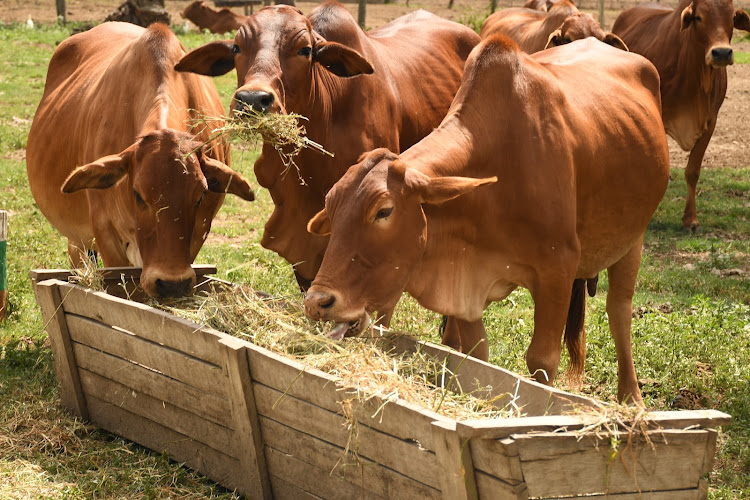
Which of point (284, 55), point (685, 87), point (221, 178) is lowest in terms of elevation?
point (685, 87)

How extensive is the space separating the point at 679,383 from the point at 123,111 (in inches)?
144

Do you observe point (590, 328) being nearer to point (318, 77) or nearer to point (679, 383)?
point (679, 383)

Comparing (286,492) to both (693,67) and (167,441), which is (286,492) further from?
(693,67)

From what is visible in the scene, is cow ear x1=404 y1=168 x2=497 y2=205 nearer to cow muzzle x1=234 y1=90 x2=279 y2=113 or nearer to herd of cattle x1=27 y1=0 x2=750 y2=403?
herd of cattle x1=27 y1=0 x2=750 y2=403

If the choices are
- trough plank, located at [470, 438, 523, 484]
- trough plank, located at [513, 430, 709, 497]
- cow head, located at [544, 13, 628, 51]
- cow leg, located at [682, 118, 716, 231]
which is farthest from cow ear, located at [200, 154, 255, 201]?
cow leg, located at [682, 118, 716, 231]

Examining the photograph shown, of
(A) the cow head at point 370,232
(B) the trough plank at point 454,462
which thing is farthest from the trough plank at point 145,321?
(B) the trough plank at point 454,462

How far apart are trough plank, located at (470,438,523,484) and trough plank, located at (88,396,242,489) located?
5.02ft

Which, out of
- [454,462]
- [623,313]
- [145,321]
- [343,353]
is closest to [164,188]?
[145,321]

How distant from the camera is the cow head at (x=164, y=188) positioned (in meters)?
4.94

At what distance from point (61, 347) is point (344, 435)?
6.88 ft

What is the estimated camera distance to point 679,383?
18.6ft

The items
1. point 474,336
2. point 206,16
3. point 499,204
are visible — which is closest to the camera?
point 499,204

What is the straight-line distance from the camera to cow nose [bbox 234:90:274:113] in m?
4.69

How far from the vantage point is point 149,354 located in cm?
458
